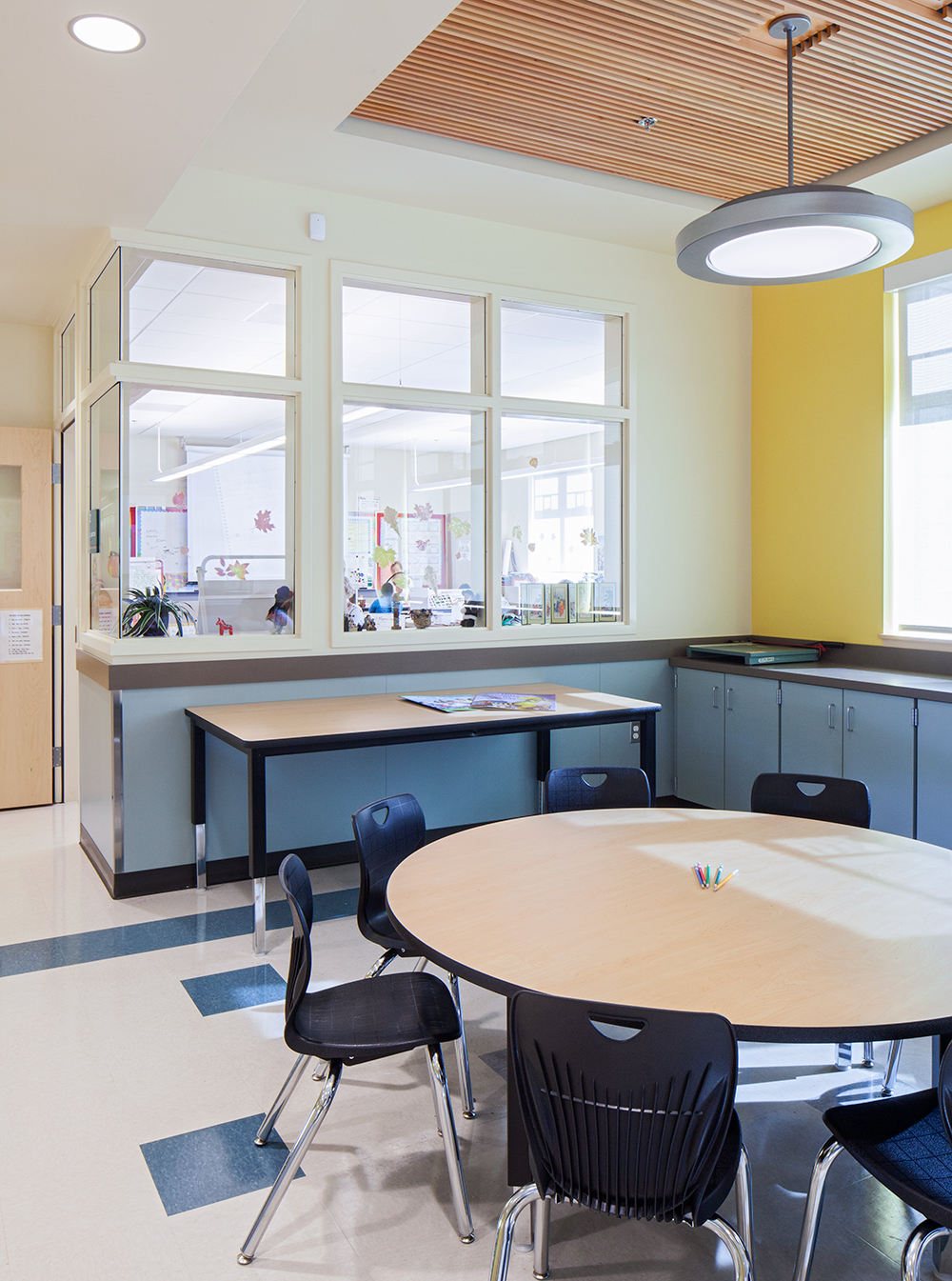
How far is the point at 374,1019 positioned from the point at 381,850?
2.35 ft

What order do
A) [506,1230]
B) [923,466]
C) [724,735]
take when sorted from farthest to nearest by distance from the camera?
[724,735]
[923,466]
[506,1230]

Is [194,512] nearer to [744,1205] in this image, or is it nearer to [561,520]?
[561,520]

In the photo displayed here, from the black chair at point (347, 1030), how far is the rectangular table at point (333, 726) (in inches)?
56.5

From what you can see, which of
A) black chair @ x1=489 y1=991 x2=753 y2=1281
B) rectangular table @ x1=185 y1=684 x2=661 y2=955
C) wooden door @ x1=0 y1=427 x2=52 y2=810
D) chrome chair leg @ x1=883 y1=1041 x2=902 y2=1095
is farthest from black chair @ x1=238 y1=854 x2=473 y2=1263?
wooden door @ x1=0 y1=427 x2=52 y2=810

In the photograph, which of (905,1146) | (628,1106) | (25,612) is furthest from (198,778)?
(905,1146)

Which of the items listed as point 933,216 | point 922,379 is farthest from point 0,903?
point 933,216

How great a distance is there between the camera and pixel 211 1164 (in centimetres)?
243

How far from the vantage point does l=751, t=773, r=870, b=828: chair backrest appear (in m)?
3.13

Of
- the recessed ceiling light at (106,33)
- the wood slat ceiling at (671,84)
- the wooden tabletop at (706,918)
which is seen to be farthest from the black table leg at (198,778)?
the wood slat ceiling at (671,84)

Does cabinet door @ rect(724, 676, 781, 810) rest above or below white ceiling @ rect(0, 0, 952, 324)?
below

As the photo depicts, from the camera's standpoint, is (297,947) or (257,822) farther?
(257,822)

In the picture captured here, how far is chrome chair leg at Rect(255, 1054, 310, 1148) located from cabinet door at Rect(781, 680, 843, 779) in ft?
10.8

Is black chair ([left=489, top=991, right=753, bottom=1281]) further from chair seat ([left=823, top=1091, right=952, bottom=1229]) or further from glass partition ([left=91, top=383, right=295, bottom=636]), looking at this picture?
glass partition ([left=91, top=383, right=295, bottom=636])

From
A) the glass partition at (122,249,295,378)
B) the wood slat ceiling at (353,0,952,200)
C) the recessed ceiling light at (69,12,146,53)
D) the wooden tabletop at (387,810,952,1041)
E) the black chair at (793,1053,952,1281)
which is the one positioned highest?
the wood slat ceiling at (353,0,952,200)
